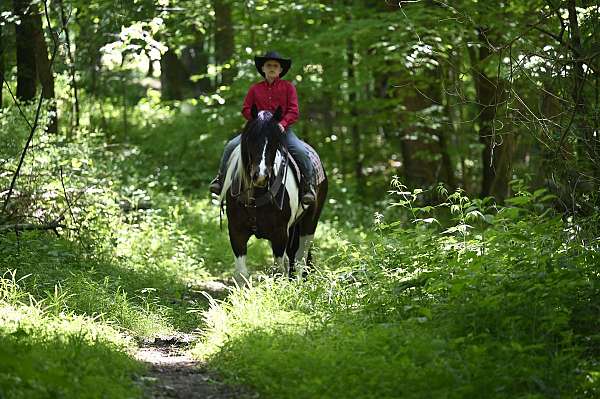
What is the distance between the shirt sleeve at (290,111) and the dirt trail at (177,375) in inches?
112

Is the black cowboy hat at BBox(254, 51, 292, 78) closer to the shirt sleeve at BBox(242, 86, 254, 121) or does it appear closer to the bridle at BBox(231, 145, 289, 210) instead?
the shirt sleeve at BBox(242, 86, 254, 121)

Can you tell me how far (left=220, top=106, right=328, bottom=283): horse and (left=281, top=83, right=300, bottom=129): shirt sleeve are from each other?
13.5 inches

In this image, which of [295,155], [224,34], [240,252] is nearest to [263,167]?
[240,252]

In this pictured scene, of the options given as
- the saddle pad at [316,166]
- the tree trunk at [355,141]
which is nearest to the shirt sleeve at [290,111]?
the saddle pad at [316,166]

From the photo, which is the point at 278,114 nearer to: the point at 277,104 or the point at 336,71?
the point at 277,104

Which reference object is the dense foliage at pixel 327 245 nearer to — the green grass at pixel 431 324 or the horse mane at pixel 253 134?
the green grass at pixel 431 324

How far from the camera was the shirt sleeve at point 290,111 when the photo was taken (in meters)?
9.77

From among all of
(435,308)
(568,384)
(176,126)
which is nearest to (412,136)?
(176,126)

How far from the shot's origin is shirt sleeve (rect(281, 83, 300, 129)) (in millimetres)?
9773

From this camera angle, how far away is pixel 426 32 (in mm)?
15719

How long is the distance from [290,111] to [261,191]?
3.67 ft

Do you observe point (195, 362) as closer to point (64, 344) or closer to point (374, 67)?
point (64, 344)

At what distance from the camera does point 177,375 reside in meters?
6.72

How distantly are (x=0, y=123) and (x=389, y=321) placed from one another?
7895mm
